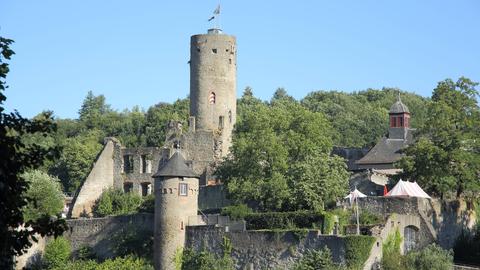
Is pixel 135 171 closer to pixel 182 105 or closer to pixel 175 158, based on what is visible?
pixel 175 158

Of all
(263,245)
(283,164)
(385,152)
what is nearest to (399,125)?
(385,152)

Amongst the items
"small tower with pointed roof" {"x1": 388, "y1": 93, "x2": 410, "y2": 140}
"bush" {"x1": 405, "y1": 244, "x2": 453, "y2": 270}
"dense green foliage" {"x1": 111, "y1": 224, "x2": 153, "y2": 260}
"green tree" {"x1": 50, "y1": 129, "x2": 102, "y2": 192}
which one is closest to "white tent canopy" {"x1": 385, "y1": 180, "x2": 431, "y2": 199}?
"bush" {"x1": 405, "y1": 244, "x2": 453, "y2": 270}

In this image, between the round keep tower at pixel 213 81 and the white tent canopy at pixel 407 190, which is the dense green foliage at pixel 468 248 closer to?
the white tent canopy at pixel 407 190

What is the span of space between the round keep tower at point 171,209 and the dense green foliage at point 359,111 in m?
29.6

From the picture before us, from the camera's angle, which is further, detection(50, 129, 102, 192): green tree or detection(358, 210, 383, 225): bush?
detection(50, 129, 102, 192): green tree

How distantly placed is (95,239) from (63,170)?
2140 cm

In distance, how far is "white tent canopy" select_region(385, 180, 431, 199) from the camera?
1818 inches

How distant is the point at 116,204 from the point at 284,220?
1245 cm

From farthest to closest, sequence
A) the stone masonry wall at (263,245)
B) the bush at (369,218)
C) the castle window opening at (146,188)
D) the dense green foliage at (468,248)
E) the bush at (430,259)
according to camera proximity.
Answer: the castle window opening at (146,188)
the dense green foliage at (468,248)
the bush at (369,218)
the stone masonry wall at (263,245)
the bush at (430,259)

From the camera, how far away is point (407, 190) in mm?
46375

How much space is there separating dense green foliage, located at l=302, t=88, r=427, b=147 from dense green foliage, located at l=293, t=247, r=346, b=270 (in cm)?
3200

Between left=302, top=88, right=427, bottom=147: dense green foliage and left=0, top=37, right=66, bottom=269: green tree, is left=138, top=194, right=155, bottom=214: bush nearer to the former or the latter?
left=302, top=88, right=427, bottom=147: dense green foliage

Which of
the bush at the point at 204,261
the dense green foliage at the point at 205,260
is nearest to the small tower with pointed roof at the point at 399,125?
the dense green foliage at the point at 205,260

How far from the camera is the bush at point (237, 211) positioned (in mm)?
47156
